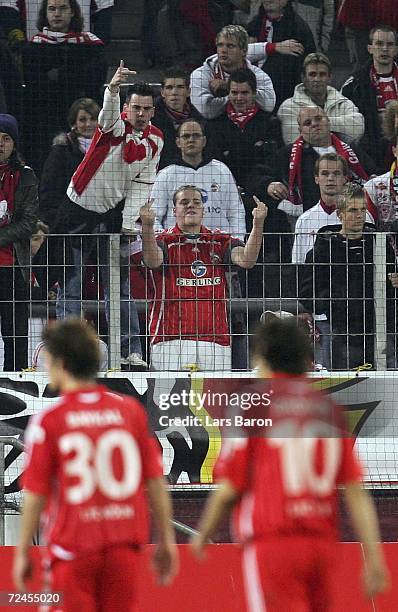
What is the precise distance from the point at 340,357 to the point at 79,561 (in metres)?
5.31

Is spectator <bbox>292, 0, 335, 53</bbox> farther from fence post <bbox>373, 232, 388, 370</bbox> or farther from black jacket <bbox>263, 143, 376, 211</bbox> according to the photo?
fence post <bbox>373, 232, 388, 370</bbox>

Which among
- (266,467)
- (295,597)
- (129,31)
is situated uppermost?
(129,31)

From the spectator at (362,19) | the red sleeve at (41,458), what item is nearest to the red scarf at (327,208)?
the spectator at (362,19)

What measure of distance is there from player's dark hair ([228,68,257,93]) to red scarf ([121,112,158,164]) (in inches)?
43.8

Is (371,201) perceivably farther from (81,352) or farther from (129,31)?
(81,352)

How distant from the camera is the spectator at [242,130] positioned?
11719 mm

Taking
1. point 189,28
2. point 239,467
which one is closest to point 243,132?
point 189,28

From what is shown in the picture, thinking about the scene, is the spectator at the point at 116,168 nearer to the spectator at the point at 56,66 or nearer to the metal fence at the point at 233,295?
the metal fence at the point at 233,295

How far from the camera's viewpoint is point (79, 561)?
4953 millimetres

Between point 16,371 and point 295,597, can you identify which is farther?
point 16,371

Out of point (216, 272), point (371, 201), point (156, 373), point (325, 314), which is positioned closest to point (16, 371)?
point (156, 373)

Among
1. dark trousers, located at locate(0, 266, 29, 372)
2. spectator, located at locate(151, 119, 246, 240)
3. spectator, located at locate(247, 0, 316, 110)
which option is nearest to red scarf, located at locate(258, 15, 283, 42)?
spectator, located at locate(247, 0, 316, 110)

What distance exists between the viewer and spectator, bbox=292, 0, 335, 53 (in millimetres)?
12477

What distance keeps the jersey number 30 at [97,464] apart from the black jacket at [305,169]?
6.62m
